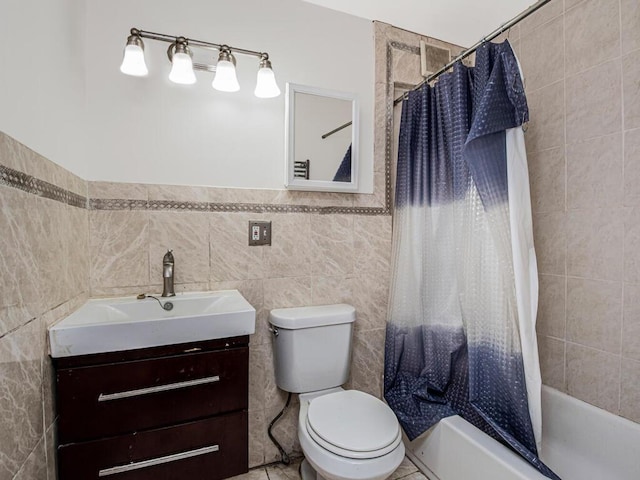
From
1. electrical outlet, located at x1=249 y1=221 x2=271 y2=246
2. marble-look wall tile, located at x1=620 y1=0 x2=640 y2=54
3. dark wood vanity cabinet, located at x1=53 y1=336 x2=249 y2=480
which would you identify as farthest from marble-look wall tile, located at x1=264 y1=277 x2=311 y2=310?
marble-look wall tile, located at x1=620 y1=0 x2=640 y2=54

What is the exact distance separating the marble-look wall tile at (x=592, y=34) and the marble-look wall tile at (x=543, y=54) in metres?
0.04

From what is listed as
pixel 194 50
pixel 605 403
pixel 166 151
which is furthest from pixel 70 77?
pixel 605 403

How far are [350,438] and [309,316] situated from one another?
540 millimetres

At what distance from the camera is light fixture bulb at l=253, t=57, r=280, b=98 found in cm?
154

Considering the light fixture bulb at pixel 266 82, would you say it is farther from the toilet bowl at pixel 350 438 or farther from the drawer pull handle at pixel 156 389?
the toilet bowl at pixel 350 438

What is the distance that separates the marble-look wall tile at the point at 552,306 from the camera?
161 cm

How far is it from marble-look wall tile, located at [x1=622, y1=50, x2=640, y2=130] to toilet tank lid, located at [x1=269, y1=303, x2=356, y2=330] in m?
1.44

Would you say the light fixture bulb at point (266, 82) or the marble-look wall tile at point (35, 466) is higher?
the light fixture bulb at point (266, 82)

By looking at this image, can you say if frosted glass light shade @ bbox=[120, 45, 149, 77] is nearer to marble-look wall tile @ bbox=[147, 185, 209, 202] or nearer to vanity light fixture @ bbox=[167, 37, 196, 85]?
vanity light fixture @ bbox=[167, 37, 196, 85]

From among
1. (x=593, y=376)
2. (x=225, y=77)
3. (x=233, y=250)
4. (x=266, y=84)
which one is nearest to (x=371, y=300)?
(x=233, y=250)

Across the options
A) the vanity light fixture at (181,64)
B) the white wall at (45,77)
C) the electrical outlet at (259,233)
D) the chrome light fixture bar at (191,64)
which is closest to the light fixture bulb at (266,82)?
the chrome light fixture bar at (191,64)

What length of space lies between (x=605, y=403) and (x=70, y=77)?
2.56 m

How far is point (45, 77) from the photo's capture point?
40.2 inches

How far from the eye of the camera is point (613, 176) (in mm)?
1404
